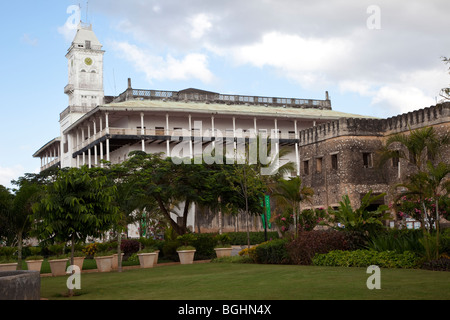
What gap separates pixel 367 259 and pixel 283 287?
4.84 meters

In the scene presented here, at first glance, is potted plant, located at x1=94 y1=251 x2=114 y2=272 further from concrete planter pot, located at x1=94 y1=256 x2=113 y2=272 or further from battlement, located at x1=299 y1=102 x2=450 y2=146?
→ battlement, located at x1=299 y1=102 x2=450 y2=146

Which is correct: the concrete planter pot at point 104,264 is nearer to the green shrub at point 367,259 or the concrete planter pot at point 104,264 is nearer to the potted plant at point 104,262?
the potted plant at point 104,262

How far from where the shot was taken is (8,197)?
1784 centimetres

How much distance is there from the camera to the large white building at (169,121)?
4534cm

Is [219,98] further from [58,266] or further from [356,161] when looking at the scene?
[58,266]

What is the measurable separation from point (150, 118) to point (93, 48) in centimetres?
1871

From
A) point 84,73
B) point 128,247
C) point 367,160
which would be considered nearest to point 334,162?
point 367,160

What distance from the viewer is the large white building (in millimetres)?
45344

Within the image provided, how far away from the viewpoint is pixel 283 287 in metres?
10.8

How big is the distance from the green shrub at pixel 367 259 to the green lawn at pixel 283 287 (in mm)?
915

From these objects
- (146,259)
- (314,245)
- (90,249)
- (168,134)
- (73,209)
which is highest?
(168,134)
